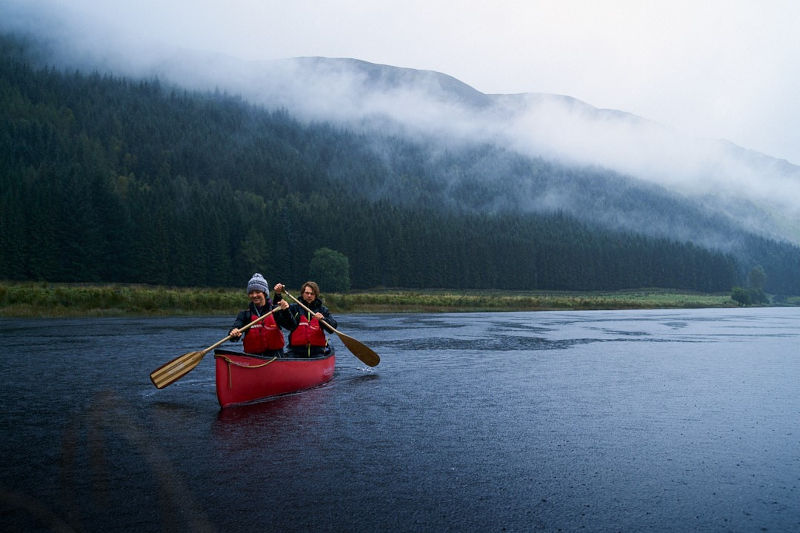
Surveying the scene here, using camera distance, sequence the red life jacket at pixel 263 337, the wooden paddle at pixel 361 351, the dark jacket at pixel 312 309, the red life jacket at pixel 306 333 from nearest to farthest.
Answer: the red life jacket at pixel 263 337 → the red life jacket at pixel 306 333 → the dark jacket at pixel 312 309 → the wooden paddle at pixel 361 351

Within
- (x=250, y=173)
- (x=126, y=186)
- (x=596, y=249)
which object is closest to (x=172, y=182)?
(x=126, y=186)

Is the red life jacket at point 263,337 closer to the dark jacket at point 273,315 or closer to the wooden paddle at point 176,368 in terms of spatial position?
the dark jacket at point 273,315

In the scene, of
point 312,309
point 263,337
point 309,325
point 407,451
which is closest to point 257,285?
point 263,337

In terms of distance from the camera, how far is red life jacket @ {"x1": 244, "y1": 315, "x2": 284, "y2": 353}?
15227 millimetres

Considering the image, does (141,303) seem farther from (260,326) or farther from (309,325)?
(260,326)

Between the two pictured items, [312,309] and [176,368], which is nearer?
[176,368]

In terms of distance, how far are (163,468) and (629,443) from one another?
25.3ft

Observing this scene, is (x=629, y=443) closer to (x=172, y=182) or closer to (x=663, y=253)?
(x=172, y=182)

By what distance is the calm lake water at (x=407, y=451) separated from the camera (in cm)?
726

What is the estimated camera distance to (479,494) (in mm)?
8078

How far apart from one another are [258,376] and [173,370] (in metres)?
1.99

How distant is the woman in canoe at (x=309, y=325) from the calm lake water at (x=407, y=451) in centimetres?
144

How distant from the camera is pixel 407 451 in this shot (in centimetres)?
1031

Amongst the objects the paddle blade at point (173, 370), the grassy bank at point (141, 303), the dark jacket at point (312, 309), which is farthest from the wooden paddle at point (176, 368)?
the grassy bank at point (141, 303)
